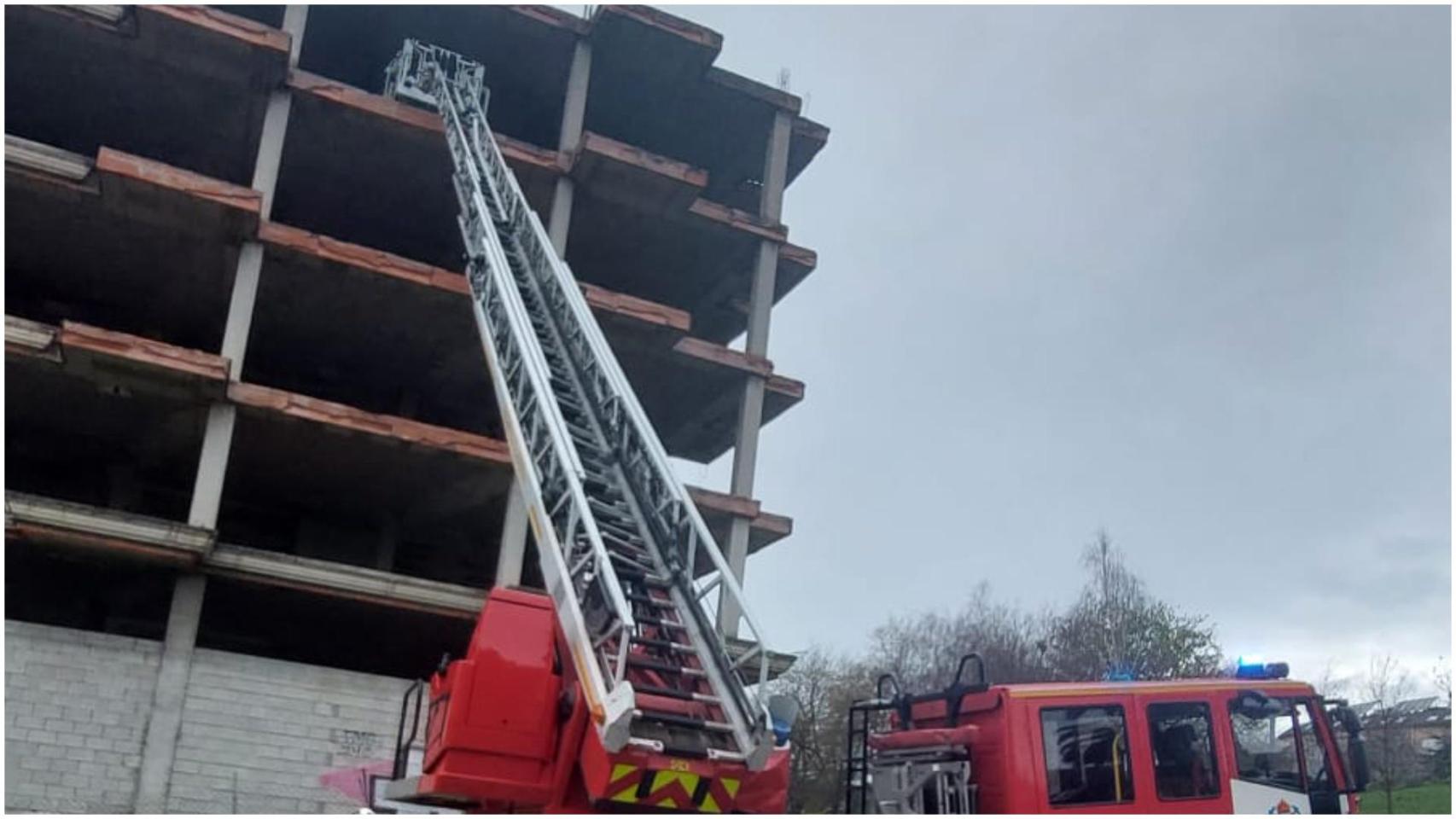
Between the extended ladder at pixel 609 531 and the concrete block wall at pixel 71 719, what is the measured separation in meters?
7.08

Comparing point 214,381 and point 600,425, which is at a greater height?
point 214,381

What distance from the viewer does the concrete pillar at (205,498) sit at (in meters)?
16.6

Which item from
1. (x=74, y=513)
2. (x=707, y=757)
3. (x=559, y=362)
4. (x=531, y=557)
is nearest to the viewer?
(x=707, y=757)

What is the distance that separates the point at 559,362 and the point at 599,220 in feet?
39.5

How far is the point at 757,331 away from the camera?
24.4 meters

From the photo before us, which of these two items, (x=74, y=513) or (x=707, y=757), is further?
(x=74, y=513)

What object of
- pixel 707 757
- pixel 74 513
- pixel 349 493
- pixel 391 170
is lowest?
pixel 707 757

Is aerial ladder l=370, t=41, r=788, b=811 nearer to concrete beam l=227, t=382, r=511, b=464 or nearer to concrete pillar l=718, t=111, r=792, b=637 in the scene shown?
concrete beam l=227, t=382, r=511, b=464

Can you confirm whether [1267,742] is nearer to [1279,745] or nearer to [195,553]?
[1279,745]

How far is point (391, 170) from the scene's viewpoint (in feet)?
73.8

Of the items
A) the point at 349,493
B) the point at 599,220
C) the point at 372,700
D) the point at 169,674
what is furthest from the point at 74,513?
the point at 599,220

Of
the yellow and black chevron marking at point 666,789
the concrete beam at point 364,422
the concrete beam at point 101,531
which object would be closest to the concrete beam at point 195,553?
the concrete beam at point 101,531

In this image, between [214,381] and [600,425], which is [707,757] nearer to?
[600,425]

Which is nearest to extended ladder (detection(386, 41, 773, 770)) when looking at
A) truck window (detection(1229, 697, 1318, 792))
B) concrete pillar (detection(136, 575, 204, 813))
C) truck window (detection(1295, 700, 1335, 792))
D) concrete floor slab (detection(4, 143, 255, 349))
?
truck window (detection(1229, 697, 1318, 792))
